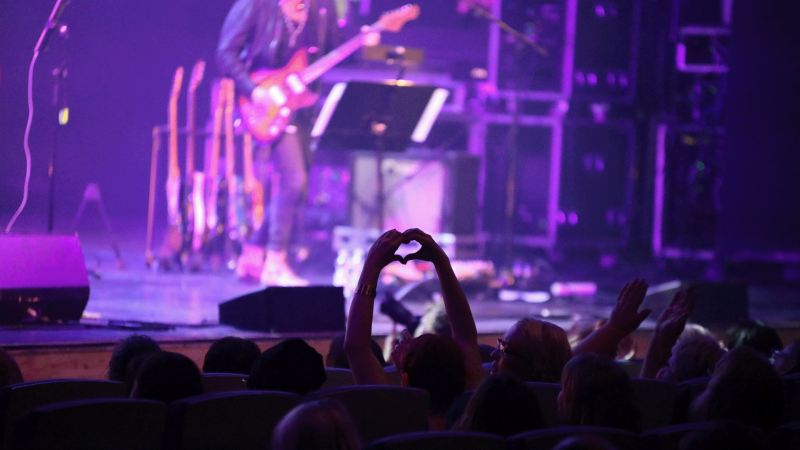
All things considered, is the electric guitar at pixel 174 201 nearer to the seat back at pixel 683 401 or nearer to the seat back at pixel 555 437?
the seat back at pixel 683 401

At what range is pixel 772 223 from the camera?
7676mm

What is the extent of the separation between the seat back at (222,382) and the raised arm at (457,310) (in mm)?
617

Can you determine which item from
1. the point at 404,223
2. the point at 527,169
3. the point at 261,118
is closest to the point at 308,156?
the point at 261,118

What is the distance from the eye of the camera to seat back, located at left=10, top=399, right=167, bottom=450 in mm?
1671

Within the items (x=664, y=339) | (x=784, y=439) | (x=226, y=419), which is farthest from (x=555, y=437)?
(x=664, y=339)

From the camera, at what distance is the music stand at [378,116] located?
601 centimetres

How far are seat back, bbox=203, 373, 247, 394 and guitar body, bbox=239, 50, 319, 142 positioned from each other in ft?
13.1

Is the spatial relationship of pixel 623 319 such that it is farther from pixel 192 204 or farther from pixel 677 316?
pixel 192 204

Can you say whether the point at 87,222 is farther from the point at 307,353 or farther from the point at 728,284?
the point at 307,353

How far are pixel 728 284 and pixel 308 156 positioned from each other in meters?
3.01

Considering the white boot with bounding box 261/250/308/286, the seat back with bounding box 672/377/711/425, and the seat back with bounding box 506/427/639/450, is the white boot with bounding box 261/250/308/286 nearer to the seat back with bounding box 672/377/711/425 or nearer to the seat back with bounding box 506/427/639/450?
the seat back with bounding box 672/377/711/425

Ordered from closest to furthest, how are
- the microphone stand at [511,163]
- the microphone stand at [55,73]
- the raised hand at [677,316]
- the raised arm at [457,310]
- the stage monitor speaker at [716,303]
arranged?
the raised arm at [457,310] → the raised hand at [677,316] → the microphone stand at [55,73] → the stage monitor speaker at [716,303] → the microphone stand at [511,163]

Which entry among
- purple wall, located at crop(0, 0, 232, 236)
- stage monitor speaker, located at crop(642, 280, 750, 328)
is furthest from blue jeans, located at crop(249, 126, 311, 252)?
purple wall, located at crop(0, 0, 232, 236)

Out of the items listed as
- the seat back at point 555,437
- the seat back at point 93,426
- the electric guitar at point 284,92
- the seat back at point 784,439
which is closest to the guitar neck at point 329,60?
the electric guitar at point 284,92
